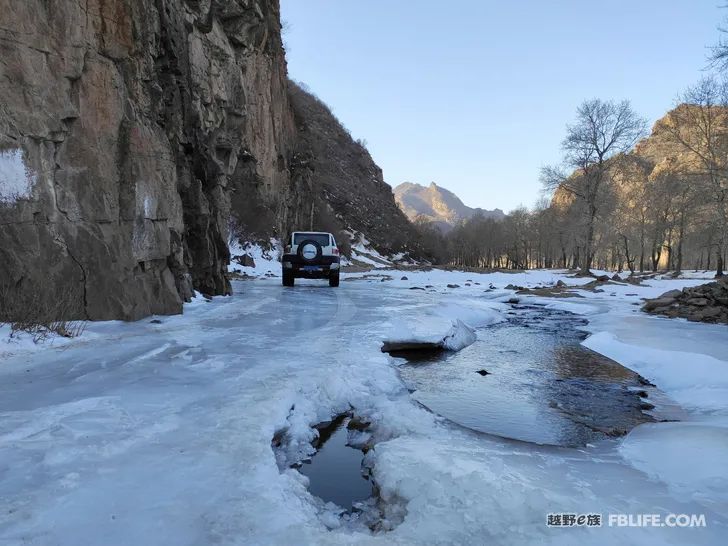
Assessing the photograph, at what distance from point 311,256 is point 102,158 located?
10641mm

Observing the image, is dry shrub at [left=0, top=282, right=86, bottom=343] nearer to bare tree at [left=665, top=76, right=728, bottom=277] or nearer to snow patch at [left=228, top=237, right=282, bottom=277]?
snow patch at [left=228, top=237, right=282, bottom=277]

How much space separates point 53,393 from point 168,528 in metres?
2.91

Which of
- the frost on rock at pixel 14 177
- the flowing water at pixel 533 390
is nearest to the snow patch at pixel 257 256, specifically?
the frost on rock at pixel 14 177

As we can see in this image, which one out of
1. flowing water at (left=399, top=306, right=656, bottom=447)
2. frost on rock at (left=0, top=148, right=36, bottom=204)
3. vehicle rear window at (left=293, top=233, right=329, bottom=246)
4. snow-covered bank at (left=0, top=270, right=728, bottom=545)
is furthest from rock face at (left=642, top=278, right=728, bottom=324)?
frost on rock at (left=0, top=148, right=36, bottom=204)

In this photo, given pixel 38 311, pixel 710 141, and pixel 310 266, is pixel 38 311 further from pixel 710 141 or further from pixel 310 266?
pixel 710 141

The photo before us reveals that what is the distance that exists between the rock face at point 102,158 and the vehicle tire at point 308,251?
168 inches

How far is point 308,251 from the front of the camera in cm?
1873

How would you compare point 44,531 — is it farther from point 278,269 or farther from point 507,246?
point 507,246

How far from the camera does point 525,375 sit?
274 inches

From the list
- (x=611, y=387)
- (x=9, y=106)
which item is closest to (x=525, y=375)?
(x=611, y=387)

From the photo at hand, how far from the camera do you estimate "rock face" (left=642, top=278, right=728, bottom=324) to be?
40.7ft

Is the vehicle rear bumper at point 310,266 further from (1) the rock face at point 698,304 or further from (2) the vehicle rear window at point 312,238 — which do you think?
(1) the rock face at point 698,304

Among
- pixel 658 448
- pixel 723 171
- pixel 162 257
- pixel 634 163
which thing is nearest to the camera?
pixel 658 448

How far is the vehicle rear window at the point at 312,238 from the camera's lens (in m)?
18.8
